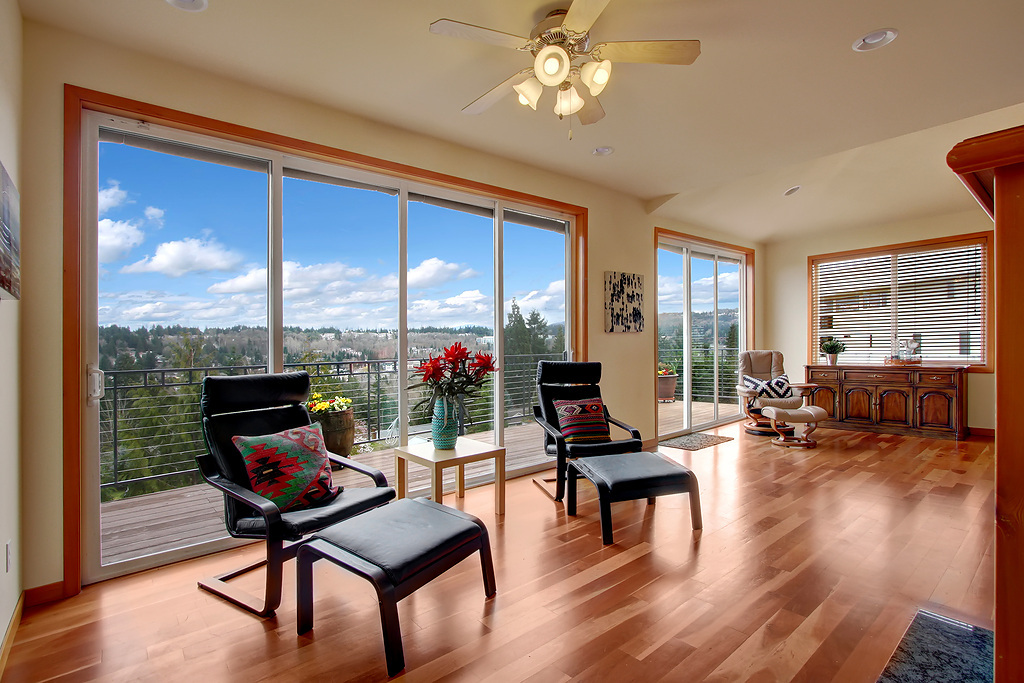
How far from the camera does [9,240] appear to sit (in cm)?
190

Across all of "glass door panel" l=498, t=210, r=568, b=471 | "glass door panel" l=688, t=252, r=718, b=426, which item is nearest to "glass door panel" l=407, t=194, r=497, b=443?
"glass door panel" l=498, t=210, r=568, b=471

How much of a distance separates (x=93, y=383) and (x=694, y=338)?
597 centimetres

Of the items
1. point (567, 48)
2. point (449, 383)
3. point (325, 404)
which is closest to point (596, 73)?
point (567, 48)

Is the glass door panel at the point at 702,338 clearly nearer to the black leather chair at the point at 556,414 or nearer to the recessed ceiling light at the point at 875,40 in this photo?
the black leather chair at the point at 556,414

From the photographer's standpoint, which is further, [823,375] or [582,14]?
[823,375]

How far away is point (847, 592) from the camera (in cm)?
239

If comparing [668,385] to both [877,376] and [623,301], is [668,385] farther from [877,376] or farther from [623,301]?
[877,376]

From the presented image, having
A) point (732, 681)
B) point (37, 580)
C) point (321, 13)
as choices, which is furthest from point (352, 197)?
point (732, 681)

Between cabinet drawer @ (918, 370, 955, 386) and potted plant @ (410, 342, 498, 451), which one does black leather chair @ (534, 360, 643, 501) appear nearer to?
potted plant @ (410, 342, 498, 451)

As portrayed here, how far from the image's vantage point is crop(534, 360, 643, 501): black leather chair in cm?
373

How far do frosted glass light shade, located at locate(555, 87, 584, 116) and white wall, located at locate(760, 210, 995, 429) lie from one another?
5927 millimetres

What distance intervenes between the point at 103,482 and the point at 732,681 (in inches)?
121

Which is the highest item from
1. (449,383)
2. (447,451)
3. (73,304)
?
(73,304)

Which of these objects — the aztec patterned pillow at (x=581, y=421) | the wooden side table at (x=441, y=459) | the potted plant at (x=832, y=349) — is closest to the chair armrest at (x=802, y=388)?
the potted plant at (x=832, y=349)
